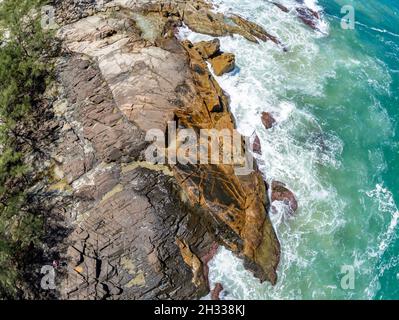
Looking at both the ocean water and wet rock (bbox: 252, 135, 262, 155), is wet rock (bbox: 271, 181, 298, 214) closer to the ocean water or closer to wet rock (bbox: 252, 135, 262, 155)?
the ocean water

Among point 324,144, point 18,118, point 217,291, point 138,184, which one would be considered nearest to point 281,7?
point 324,144

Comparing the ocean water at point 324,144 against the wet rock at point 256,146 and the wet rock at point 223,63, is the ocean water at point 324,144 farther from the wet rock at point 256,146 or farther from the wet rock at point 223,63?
the wet rock at point 223,63

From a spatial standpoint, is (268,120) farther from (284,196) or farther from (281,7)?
(281,7)

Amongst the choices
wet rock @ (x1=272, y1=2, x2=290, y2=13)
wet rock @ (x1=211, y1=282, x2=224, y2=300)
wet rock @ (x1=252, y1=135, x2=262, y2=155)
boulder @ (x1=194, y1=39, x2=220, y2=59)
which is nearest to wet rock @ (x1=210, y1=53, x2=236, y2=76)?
boulder @ (x1=194, y1=39, x2=220, y2=59)

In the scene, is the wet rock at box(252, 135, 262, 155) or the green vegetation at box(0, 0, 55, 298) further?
the wet rock at box(252, 135, 262, 155)

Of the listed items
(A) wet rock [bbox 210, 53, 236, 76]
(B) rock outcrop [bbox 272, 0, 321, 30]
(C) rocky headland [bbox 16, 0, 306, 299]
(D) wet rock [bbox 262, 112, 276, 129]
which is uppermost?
(B) rock outcrop [bbox 272, 0, 321, 30]

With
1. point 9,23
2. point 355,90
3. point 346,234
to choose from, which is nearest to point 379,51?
point 355,90

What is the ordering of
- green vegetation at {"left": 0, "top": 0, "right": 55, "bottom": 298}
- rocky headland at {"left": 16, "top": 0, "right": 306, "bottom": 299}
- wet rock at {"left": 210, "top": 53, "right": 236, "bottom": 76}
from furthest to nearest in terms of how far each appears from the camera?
1. wet rock at {"left": 210, "top": 53, "right": 236, "bottom": 76}
2. rocky headland at {"left": 16, "top": 0, "right": 306, "bottom": 299}
3. green vegetation at {"left": 0, "top": 0, "right": 55, "bottom": 298}

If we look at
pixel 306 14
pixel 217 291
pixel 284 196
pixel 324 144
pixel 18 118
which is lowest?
pixel 18 118
